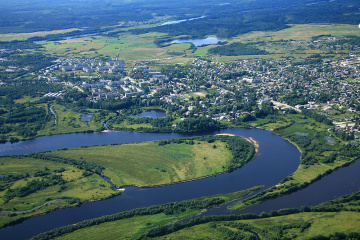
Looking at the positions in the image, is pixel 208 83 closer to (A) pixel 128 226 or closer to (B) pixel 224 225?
(B) pixel 224 225

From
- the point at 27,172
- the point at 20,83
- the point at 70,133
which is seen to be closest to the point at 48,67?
the point at 20,83

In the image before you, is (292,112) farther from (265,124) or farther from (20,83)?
(20,83)

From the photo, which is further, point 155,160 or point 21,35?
point 21,35

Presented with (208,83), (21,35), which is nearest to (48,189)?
(208,83)

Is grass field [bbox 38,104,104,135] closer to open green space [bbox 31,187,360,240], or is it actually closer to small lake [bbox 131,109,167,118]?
small lake [bbox 131,109,167,118]

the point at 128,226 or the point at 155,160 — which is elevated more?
the point at 155,160

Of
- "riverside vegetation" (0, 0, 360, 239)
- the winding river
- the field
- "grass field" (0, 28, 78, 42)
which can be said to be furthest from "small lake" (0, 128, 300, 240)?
"grass field" (0, 28, 78, 42)
